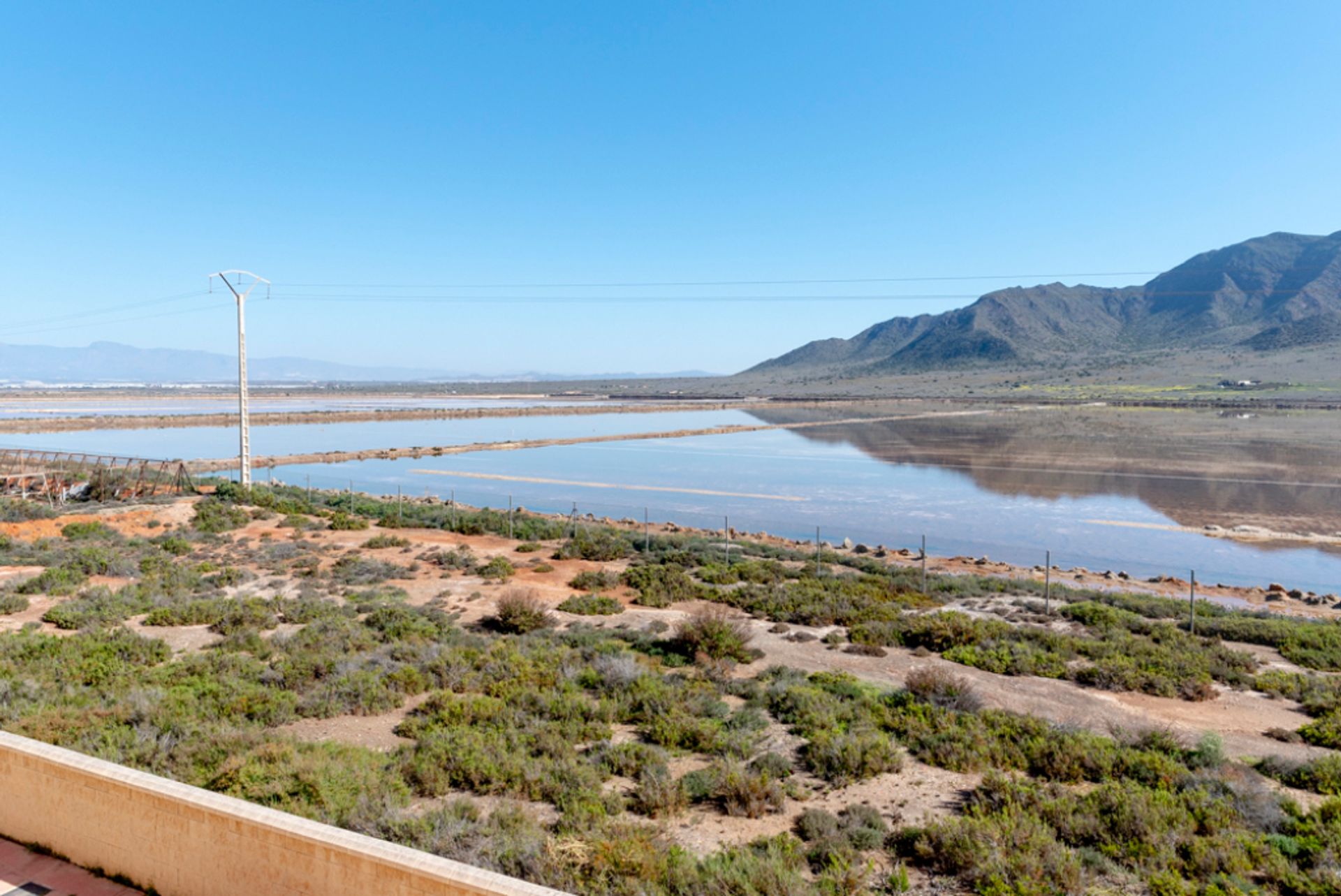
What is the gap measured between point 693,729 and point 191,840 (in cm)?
583

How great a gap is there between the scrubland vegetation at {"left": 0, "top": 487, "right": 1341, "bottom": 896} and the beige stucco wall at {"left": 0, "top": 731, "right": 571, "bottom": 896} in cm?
153

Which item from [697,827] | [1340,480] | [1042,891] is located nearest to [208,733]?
[697,827]

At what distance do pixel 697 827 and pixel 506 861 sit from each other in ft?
6.97

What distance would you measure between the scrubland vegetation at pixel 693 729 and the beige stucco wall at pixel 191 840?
5.02 ft

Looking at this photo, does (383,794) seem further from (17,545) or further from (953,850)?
(17,545)

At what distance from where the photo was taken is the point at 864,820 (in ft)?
26.7

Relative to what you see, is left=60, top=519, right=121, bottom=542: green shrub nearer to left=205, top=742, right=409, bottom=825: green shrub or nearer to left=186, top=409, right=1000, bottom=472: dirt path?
left=205, top=742, right=409, bottom=825: green shrub

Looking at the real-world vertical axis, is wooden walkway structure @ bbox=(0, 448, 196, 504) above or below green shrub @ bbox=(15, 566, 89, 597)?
above

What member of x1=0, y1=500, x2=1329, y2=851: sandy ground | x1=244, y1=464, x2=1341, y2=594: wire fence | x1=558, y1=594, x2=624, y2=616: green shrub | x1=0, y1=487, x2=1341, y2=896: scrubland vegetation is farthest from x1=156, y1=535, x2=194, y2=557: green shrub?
x1=558, y1=594, x2=624, y2=616: green shrub

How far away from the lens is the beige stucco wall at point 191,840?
5461 mm

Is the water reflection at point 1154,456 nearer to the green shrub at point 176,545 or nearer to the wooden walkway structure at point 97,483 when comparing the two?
the green shrub at point 176,545

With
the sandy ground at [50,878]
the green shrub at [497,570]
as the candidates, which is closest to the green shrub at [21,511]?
the green shrub at [497,570]

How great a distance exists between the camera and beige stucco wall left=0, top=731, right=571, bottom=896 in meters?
5.46

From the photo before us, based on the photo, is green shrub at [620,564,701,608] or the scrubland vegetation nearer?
the scrubland vegetation
